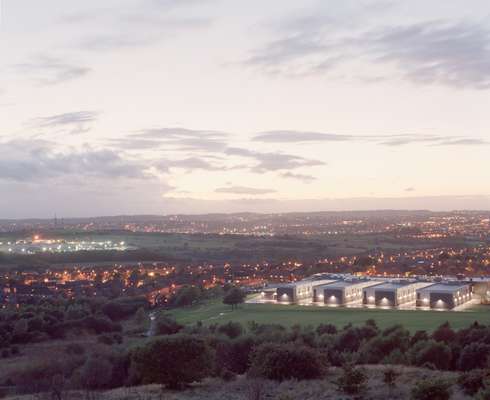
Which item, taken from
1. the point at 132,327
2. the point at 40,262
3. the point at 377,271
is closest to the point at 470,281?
the point at 377,271

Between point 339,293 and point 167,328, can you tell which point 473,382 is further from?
point 339,293

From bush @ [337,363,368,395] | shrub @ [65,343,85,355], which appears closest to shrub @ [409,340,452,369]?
bush @ [337,363,368,395]

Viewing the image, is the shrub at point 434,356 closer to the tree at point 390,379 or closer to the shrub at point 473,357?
the shrub at point 473,357

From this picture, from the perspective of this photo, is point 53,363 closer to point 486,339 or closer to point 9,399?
point 9,399

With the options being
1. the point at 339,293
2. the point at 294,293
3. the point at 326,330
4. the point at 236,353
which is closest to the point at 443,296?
the point at 339,293

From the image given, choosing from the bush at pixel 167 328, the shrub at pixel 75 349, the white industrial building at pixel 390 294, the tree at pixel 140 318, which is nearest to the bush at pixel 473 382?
the shrub at pixel 75 349

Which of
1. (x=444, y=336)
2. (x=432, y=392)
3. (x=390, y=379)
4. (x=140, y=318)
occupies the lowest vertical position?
(x=140, y=318)
